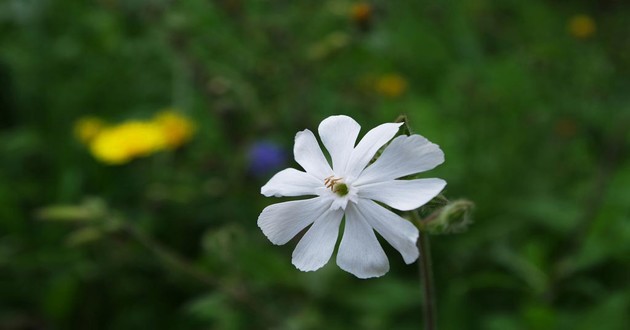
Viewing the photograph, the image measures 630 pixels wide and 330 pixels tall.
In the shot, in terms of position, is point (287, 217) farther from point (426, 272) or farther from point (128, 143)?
point (128, 143)

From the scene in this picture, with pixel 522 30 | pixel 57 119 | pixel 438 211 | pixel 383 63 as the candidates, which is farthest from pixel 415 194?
pixel 522 30

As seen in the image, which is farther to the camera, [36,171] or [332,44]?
[36,171]

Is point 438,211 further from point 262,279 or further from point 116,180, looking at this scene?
point 116,180

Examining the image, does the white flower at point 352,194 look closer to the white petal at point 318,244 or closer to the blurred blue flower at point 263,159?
the white petal at point 318,244

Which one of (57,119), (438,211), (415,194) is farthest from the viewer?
(57,119)

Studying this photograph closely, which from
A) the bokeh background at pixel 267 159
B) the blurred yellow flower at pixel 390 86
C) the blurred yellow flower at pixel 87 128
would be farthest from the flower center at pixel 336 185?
the blurred yellow flower at pixel 87 128

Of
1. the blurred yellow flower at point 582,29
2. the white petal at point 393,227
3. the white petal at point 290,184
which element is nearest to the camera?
the white petal at point 393,227

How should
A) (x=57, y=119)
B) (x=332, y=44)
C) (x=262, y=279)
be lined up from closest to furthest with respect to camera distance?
1. (x=262, y=279)
2. (x=332, y=44)
3. (x=57, y=119)

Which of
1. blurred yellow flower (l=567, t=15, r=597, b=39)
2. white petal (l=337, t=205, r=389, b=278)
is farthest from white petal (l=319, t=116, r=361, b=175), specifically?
blurred yellow flower (l=567, t=15, r=597, b=39)
